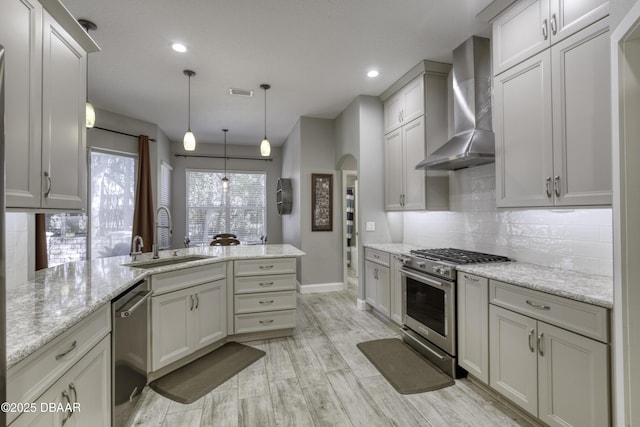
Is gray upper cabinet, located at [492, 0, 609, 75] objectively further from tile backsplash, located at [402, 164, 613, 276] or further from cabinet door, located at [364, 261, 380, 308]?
cabinet door, located at [364, 261, 380, 308]

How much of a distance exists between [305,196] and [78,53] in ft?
11.4

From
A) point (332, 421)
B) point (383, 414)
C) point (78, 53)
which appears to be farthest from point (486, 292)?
point (78, 53)

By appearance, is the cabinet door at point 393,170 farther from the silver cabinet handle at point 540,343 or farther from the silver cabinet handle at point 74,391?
the silver cabinet handle at point 74,391

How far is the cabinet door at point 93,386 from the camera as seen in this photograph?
1.29m

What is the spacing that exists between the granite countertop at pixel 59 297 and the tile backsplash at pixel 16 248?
62 millimetres

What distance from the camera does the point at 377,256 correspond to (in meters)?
3.75

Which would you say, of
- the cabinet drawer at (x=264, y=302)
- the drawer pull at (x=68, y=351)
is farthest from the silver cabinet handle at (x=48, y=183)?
the cabinet drawer at (x=264, y=302)

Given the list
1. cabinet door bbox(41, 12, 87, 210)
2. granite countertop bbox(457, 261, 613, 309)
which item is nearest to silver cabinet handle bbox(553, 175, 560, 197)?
granite countertop bbox(457, 261, 613, 309)

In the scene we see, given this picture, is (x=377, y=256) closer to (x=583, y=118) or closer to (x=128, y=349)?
(x=583, y=118)

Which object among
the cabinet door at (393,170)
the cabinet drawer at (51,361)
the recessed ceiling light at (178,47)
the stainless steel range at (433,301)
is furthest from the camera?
the cabinet door at (393,170)

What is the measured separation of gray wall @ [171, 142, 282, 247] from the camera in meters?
6.49

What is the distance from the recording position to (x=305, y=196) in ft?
16.3

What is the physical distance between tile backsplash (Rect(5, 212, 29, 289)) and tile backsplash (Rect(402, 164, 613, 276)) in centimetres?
344

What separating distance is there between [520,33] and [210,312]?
11.2ft
